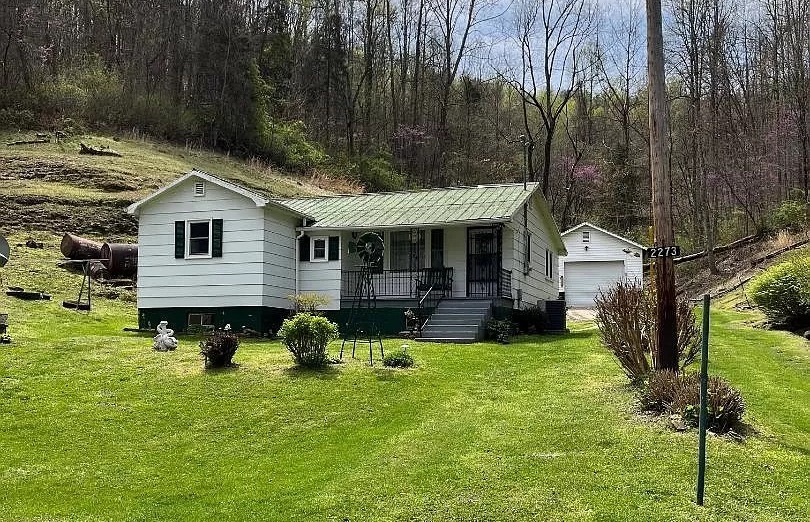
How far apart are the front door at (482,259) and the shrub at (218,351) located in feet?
29.5

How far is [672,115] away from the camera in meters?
42.9

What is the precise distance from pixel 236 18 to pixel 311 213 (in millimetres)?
28280

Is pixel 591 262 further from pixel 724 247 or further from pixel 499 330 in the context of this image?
pixel 499 330

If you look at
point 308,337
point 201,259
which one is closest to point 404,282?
point 201,259

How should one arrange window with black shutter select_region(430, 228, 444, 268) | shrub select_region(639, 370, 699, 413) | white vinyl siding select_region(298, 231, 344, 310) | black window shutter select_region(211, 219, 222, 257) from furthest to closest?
window with black shutter select_region(430, 228, 444, 268)
white vinyl siding select_region(298, 231, 344, 310)
black window shutter select_region(211, 219, 222, 257)
shrub select_region(639, 370, 699, 413)

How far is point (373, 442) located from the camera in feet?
31.0

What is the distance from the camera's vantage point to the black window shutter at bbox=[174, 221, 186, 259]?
20531 millimetres

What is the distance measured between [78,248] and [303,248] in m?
8.02

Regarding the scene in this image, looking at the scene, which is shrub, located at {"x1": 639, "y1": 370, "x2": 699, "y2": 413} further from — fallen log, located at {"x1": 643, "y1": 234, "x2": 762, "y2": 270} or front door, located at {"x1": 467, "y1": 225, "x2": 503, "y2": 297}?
fallen log, located at {"x1": 643, "y1": 234, "x2": 762, "y2": 270}

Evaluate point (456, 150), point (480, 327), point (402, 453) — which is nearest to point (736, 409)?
point (402, 453)

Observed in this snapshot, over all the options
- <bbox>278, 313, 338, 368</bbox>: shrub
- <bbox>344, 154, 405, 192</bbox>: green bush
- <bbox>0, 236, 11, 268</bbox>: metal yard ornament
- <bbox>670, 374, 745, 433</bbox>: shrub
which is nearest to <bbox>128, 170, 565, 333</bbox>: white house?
<bbox>0, 236, 11, 268</bbox>: metal yard ornament

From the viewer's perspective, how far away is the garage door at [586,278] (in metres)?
34.8

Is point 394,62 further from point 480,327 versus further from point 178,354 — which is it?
point 178,354

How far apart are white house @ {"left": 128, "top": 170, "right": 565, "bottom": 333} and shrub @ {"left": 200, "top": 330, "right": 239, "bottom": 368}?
615 cm
